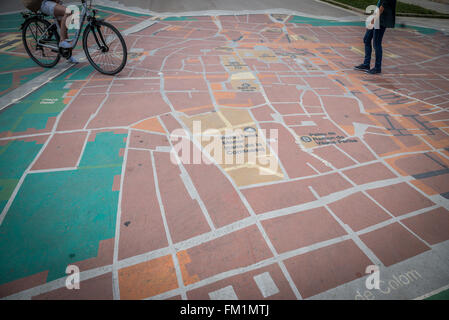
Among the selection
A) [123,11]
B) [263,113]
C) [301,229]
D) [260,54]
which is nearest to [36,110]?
[263,113]

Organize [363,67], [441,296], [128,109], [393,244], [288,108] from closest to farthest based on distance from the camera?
[441,296]
[393,244]
[128,109]
[288,108]
[363,67]

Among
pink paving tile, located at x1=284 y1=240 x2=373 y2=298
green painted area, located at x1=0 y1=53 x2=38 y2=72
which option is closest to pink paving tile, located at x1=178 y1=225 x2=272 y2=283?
pink paving tile, located at x1=284 y1=240 x2=373 y2=298

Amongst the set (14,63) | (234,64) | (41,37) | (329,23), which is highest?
(329,23)

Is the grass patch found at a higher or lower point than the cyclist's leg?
higher

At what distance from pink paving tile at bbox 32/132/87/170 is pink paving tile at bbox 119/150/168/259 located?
0.64 m

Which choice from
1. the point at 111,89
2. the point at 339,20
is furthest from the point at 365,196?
the point at 339,20

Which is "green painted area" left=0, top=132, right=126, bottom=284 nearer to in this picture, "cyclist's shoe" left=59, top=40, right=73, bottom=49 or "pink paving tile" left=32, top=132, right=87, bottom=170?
"pink paving tile" left=32, top=132, right=87, bottom=170

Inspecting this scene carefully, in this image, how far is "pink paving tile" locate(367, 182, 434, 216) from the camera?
2215 mm

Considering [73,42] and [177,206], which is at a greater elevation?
[73,42]

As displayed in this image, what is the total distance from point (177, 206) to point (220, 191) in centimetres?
44

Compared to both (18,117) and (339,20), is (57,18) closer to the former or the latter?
(18,117)

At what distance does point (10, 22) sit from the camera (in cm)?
671

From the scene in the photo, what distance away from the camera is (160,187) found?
2.30m

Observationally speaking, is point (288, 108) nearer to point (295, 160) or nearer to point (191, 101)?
point (295, 160)
